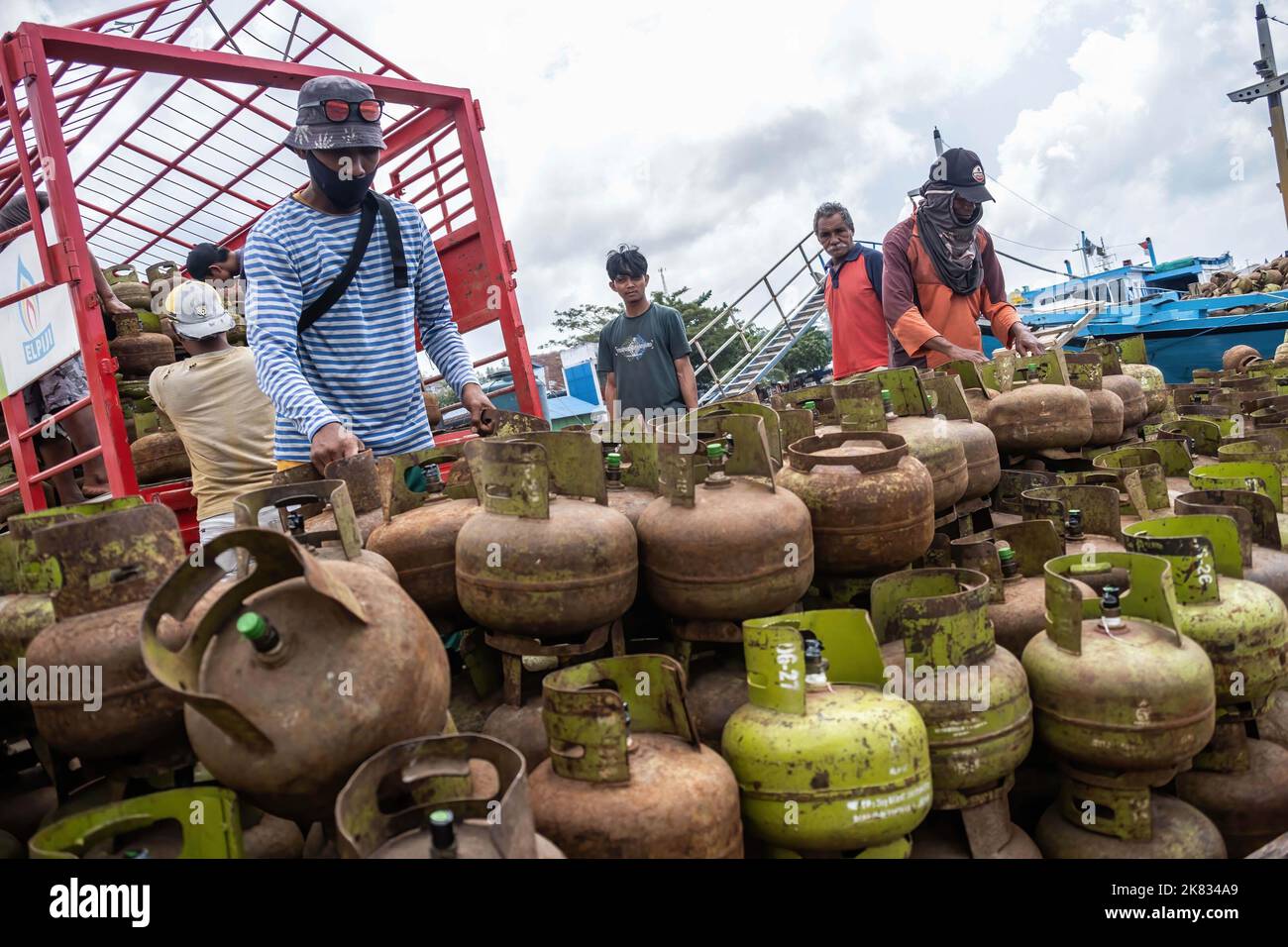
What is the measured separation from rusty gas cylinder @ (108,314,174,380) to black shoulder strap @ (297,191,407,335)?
10.6 ft

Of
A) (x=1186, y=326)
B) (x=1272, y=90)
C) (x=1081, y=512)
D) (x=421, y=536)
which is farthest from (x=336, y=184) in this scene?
(x=1272, y=90)

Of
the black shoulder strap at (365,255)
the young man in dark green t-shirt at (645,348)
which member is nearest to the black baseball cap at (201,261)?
the young man in dark green t-shirt at (645,348)

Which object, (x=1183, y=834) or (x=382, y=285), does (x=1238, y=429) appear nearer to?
(x=1183, y=834)

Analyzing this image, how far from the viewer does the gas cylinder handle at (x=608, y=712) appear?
1.72 m

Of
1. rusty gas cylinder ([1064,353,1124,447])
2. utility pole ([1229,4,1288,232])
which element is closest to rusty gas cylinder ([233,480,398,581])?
rusty gas cylinder ([1064,353,1124,447])

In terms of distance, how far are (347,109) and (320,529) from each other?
1.30 metres

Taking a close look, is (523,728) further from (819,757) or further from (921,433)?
(921,433)

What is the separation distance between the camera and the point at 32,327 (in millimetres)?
4105

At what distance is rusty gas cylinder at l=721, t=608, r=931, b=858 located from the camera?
1824 millimetres

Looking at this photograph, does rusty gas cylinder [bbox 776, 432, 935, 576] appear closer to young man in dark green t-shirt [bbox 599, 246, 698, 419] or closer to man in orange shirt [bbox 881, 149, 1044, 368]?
man in orange shirt [bbox 881, 149, 1044, 368]

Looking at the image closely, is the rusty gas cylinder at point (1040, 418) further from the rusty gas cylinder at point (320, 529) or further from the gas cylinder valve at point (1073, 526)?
the rusty gas cylinder at point (320, 529)
